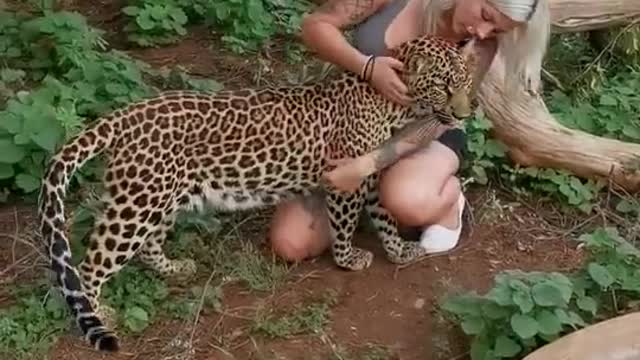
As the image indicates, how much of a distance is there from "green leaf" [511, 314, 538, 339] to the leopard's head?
800mm

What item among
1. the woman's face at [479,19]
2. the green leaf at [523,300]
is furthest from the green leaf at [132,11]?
the green leaf at [523,300]

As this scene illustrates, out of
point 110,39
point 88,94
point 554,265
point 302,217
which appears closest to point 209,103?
point 302,217

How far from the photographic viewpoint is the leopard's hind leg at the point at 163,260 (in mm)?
4422

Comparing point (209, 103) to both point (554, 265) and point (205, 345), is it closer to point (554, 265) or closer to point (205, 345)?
point (205, 345)

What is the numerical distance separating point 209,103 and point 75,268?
0.69 meters

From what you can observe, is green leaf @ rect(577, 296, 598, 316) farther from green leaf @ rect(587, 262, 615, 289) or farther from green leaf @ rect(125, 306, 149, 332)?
green leaf @ rect(125, 306, 149, 332)

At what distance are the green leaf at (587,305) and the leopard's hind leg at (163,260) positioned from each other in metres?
1.37

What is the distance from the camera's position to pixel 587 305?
393 centimetres

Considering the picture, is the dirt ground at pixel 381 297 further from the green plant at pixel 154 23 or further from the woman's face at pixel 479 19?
the green plant at pixel 154 23

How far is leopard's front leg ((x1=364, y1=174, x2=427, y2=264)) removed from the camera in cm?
460

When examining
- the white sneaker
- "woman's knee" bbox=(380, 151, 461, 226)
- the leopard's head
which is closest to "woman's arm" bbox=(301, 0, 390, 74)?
the leopard's head

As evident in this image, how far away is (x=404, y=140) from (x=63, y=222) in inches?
47.1

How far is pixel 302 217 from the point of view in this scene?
4633 mm

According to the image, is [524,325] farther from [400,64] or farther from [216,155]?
[216,155]
